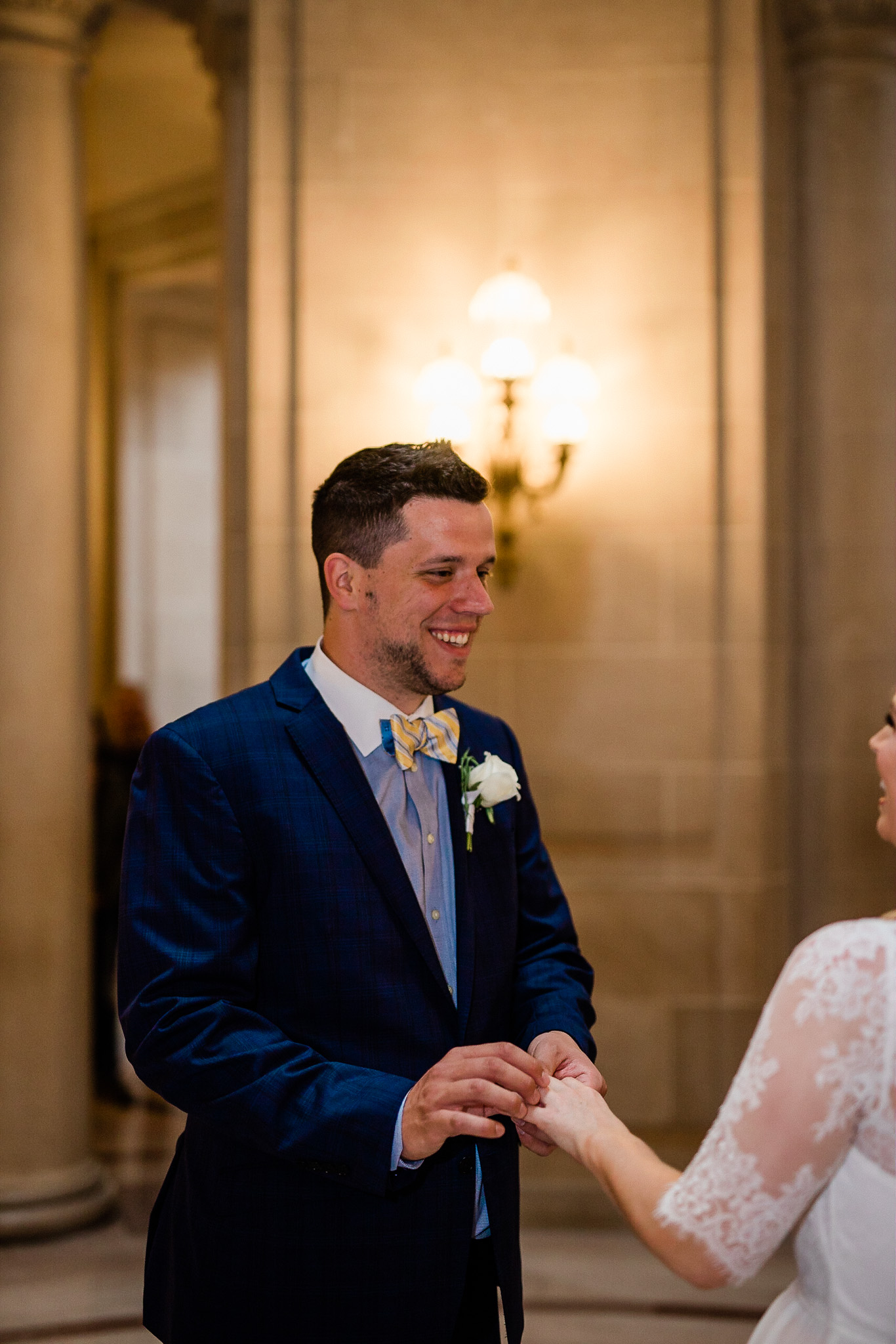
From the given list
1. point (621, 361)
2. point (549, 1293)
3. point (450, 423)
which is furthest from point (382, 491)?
point (549, 1293)

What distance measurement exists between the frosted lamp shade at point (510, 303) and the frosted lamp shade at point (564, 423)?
313 mm

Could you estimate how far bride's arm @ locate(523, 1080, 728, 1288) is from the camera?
1.61m

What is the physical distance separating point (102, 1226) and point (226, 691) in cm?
203

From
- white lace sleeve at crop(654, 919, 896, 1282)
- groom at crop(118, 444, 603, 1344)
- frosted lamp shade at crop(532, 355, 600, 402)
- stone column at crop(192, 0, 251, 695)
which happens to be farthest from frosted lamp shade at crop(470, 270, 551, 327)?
white lace sleeve at crop(654, 919, 896, 1282)

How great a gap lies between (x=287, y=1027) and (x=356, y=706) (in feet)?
1.77

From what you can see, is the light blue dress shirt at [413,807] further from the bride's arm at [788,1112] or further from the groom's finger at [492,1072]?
the bride's arm at [788,1112]

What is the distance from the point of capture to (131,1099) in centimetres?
689

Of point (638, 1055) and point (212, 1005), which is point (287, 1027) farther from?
point (638, 1055)

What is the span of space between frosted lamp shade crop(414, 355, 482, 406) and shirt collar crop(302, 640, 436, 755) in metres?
2.63

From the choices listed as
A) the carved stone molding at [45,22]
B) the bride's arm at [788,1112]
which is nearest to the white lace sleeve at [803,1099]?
the bride's arm at [788,1112]

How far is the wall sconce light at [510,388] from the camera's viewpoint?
4.82m

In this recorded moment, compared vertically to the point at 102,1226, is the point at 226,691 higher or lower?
higher

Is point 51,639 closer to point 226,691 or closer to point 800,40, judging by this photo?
point 226,691

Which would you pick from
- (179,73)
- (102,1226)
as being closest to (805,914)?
(102,1226)
